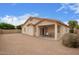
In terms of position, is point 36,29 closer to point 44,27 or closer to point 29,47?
point 44,27

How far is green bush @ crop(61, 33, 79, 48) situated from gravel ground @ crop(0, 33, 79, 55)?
0.06 metres

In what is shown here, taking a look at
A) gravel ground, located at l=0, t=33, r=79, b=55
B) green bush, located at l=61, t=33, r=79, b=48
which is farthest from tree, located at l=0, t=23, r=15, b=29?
green bush, located at l=61, t=33, r=79, b=48

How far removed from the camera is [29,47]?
9.82 feet

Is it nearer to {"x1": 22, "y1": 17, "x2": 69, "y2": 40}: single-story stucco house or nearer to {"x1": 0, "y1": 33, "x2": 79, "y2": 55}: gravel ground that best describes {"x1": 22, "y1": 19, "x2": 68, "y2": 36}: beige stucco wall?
{"x1": 22, "y1": 17, "x2": 69, "y2": 40}: single-story stucco house

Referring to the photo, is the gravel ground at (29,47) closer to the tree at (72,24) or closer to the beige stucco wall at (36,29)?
the beige stucco wall at (36,29)

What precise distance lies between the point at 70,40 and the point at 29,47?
587 millimetres

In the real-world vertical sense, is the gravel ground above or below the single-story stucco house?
below

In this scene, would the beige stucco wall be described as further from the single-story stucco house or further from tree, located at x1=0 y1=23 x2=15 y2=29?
tree, located at x1=0 y1=23 x2=15 y2=29

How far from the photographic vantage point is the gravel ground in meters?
2.97

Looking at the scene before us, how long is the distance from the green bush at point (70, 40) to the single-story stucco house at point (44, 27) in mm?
71

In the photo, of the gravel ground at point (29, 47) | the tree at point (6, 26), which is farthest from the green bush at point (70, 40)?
the tree at point (6, 26)

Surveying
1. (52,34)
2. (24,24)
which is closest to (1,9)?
(24,24)
